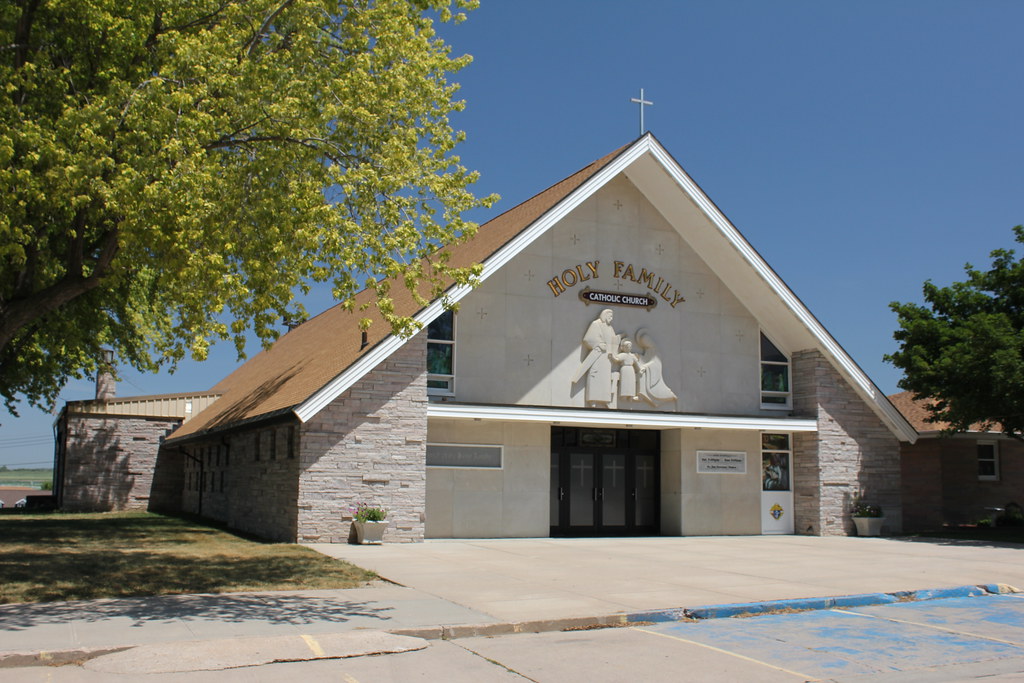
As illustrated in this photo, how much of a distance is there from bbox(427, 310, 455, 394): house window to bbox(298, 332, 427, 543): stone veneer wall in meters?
1.05

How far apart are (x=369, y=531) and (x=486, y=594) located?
6981 millimetres

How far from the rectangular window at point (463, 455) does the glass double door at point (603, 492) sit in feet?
6.34

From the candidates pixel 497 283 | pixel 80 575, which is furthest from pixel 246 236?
pixel 497 283

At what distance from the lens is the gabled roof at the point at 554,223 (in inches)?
742

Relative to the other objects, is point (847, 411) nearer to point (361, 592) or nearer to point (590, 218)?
point (590, 218)

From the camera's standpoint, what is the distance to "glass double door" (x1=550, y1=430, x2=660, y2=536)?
22375 mm

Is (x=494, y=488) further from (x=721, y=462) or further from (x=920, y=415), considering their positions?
(x=920, y=415)

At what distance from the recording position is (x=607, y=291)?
22188 mm

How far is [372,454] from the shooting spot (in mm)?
18859

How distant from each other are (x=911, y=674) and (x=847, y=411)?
16.5 m

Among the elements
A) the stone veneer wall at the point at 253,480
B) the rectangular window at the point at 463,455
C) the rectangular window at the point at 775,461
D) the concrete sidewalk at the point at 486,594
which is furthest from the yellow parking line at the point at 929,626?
Result: the rectangular window at the point at 775,461

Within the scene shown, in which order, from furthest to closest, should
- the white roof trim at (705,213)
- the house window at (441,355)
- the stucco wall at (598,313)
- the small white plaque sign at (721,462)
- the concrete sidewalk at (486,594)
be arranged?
the small white plaque sign at (721,462)
the stucco wall at (598,313)
the house window at (441,355)
the white roof trim at (705,213)
the concrete sidewalk at (486,594)

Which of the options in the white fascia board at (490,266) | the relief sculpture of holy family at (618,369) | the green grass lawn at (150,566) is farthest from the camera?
the relief sculpture of holy family at (618,369)

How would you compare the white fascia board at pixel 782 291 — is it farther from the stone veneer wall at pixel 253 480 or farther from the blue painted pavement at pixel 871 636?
the blue painted pavement at pixel 871 636
